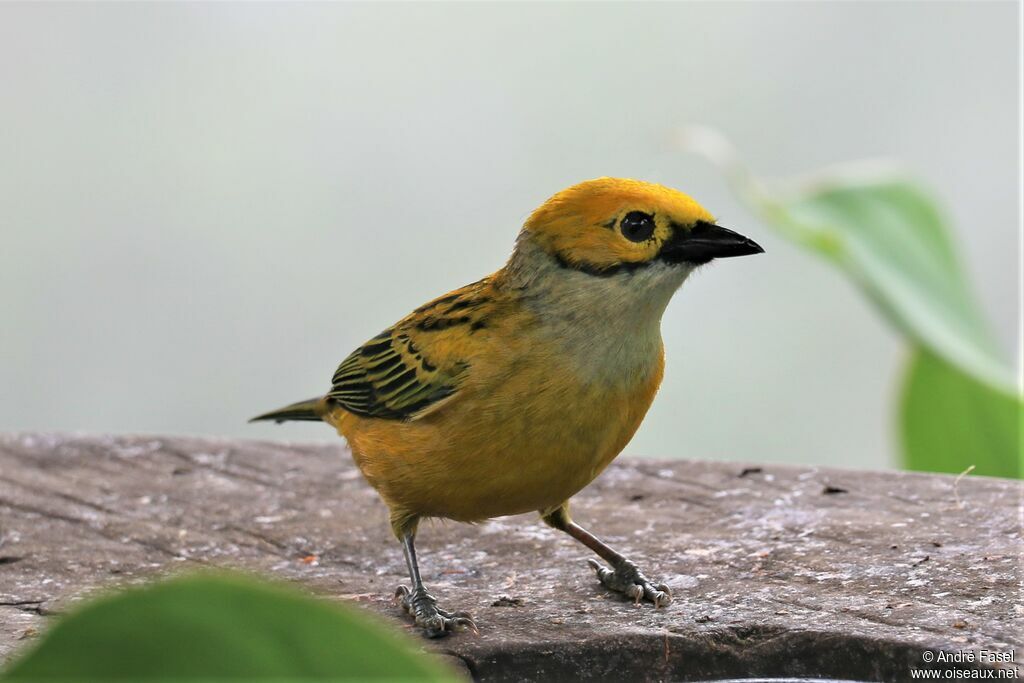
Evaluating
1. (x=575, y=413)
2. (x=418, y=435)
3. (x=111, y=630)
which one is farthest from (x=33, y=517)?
(x=111, y=630)

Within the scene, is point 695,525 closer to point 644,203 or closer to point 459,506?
point 459,506

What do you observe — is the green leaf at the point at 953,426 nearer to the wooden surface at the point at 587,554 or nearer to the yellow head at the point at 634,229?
the wooden surface at the point at 587,554

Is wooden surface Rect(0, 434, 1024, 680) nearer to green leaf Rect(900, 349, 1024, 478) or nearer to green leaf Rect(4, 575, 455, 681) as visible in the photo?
green leaf Rect(900, 349, 1024, 478)

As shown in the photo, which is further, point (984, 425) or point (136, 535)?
point (984, 425)

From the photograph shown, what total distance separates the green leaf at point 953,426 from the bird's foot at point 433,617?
95.4 inches

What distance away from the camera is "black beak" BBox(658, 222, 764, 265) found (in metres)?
3.03

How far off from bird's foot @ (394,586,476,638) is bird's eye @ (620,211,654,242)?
3.54ft

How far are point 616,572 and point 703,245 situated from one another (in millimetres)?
1007

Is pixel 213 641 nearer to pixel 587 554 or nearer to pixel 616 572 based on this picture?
pixel 616 572

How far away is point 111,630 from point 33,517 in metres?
3.46

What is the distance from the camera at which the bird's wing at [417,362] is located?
133 inches

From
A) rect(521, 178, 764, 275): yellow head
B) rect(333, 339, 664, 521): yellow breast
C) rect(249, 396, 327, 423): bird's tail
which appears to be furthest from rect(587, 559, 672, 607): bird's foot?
rect(249, 396, 327, 423): bird's tail

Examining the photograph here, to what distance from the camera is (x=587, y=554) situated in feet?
12.8

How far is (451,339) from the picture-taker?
3.46m
